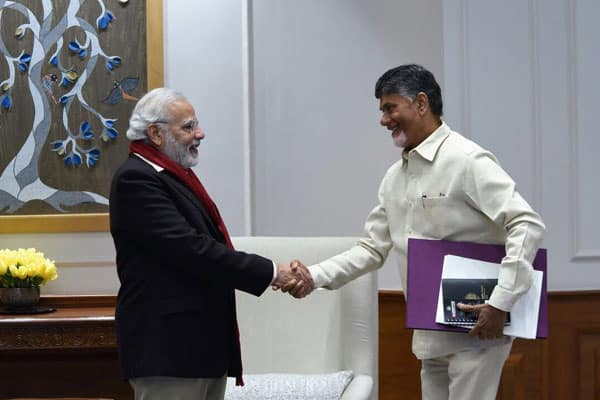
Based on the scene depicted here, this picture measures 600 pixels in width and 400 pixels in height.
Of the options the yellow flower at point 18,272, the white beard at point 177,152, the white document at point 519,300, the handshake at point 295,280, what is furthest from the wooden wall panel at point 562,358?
the yellow flower at point 18,272

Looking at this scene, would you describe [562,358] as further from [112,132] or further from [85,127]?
[85,127]

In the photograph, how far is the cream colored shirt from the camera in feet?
7.49

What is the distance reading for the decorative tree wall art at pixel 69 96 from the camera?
387 centimetres

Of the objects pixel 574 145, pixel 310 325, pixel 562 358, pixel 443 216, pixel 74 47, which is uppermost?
pixel 74 47

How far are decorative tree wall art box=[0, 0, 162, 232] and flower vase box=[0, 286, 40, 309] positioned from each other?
1.19ft

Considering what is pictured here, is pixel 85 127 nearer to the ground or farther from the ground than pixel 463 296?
farther from the ground

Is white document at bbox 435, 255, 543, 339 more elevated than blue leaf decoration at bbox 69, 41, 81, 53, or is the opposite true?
blue leaf decoration at bbox 69, 41, 81, 53

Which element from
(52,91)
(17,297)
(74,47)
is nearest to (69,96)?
(52,91)

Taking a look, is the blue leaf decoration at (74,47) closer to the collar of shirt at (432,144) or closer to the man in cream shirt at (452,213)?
the man in cream shirt at (452,213)

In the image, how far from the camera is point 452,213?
7.92ft

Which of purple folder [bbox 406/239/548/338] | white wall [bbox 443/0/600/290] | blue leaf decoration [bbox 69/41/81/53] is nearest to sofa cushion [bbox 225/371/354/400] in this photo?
purple folder [bbox 406/239/548/338]

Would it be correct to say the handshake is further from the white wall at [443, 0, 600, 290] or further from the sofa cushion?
the white wall at [443, 0, 600, 290]

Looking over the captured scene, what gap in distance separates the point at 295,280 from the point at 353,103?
140cm

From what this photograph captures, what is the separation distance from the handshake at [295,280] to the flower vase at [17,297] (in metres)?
1.30
